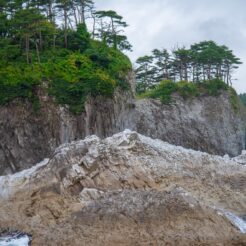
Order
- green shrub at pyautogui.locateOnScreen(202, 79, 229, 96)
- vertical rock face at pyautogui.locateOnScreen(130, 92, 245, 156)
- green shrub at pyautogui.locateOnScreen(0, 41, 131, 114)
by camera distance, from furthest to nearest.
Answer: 1. green shrub at pyautogui.locateOnScreen(202, 79, 229, 96)
2. vertical rock face at pyautogui.locateOnScreen(130, 92, 245, 156)
3. green shrub at pyautogui.locateOnScreen(0, 41, 131, 114)

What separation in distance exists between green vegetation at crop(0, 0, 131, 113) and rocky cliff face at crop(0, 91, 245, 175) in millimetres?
590

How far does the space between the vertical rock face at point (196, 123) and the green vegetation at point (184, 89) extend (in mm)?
408

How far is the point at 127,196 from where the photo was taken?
70.2 ft

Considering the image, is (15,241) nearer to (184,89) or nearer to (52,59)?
(52,59)

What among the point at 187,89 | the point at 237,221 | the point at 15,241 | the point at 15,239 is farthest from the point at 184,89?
the point at 15,241

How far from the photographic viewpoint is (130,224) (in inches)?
781

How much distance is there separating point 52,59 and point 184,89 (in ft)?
46.6

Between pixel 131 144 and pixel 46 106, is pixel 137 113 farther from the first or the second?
pixel 131 144

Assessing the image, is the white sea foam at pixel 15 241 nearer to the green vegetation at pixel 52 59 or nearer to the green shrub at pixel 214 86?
the green vegetation at pixel 52 59

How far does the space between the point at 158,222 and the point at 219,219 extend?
2.03 metres

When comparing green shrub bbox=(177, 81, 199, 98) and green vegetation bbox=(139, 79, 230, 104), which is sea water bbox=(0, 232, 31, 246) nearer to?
green vegetation bbox=(139, 79, 230, 104)

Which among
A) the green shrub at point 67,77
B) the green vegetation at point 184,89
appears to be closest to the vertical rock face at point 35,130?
the green shrub at point 67,77

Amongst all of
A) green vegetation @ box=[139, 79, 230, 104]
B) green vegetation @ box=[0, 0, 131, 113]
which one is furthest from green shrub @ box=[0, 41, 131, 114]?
green vegetation @ box=[139, 79, 230, 104]

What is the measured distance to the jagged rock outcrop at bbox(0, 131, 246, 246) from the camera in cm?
1952
